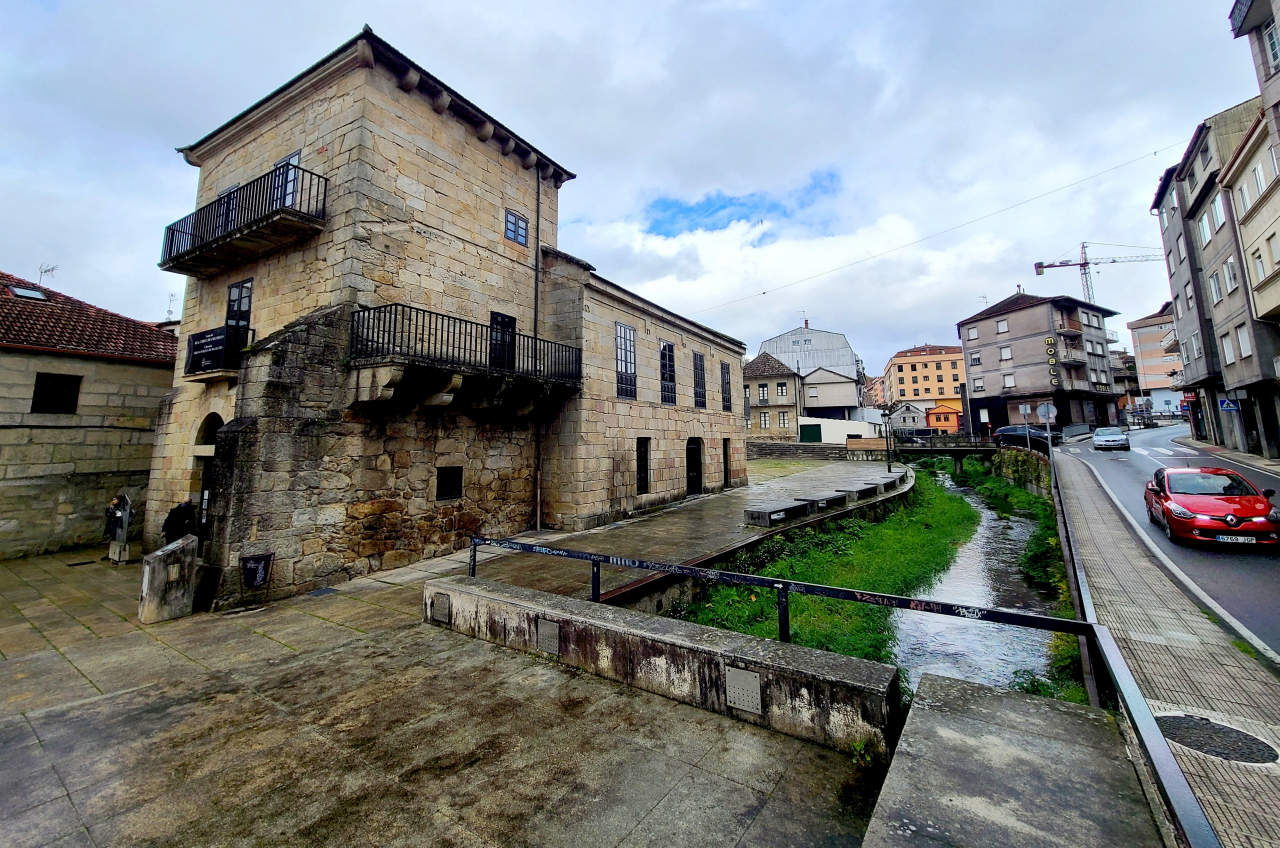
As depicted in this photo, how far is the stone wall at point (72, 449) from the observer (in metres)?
→ 10.8

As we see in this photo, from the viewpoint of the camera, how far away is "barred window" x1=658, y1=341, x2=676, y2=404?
16.5m

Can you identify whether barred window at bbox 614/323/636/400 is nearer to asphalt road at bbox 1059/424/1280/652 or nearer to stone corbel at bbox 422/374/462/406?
stone corbel at bbox 422/374/462/406

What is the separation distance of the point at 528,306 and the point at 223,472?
23.6ft

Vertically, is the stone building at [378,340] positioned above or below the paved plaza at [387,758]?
above

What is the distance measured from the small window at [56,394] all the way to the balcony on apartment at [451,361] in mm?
8889

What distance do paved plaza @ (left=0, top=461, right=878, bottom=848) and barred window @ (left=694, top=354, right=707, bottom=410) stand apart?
46.8 feet

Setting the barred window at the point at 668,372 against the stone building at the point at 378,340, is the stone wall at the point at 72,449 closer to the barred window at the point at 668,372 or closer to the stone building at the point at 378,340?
the stone building at the point at 378,340

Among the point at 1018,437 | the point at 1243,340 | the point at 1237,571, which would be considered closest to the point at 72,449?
the point at 1237,571

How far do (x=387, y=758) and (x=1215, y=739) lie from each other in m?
5.74

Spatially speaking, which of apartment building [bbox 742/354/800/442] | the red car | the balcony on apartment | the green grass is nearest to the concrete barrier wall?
the green grass

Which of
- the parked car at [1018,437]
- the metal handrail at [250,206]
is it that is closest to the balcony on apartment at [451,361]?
the metal handrail at [250,206]

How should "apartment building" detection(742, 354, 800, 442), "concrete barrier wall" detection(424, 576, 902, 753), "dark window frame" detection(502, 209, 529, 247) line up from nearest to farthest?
"concrete barrier wall" detection(424, 576, 902, 753) < "dark window frame" detection(502, 209, 529, 247) < "apartment building" detection(742, 354, 800, 442)

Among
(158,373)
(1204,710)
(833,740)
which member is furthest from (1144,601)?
(158,373)

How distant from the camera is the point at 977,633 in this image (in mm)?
7961
